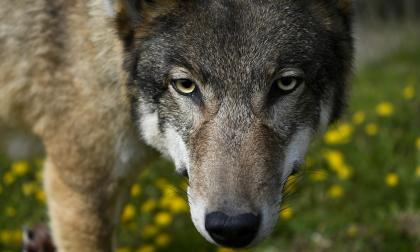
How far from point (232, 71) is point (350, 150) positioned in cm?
281

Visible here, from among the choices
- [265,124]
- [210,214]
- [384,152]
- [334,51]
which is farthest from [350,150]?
[210,214]

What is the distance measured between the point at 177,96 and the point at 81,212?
0.91 m

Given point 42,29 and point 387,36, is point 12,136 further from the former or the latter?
point 387,36

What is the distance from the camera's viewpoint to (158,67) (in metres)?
3.12

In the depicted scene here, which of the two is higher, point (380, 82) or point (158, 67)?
point (158, 67)

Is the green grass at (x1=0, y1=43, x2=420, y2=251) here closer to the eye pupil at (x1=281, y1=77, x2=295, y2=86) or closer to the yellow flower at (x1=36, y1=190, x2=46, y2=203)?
the yellow flower at (x1=36, y1=190, x2=46, y2=203)

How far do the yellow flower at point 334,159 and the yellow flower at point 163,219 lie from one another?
4.41 feet

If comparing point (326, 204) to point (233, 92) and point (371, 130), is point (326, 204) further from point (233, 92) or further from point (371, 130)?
point (233, 92)

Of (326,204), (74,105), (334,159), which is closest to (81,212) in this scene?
(74,105)

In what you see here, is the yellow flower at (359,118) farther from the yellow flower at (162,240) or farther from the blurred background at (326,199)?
the yellow flower at (162,240)

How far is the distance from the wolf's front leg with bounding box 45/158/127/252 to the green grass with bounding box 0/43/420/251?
0.48m

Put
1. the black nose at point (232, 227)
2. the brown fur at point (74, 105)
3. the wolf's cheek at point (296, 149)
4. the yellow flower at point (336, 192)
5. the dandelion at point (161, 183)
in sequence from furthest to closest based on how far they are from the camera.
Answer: the dandelion at point (161, 183) → the yellow flower at point (336, 192) → the brown fur at point (74, 105) → the wolf's cheek at point (296, 149) → the black nose at point (232, 227)

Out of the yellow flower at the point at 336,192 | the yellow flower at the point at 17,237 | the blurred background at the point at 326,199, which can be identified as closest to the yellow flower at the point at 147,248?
the blurred background at the point at 326,199

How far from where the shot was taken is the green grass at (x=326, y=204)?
4344 millimetres
